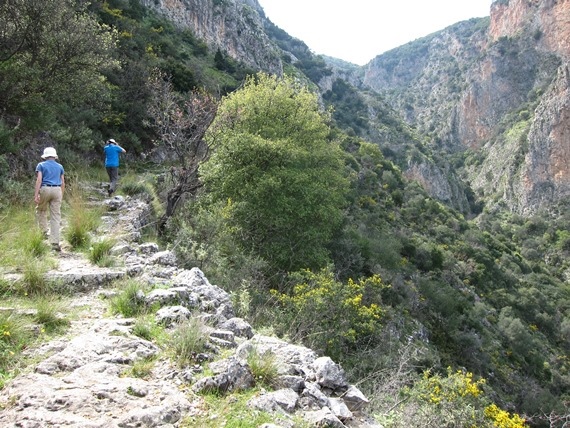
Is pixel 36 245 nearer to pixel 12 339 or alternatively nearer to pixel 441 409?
pixel 12 339

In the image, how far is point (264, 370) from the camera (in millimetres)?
3732

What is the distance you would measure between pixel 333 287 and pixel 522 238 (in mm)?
73227

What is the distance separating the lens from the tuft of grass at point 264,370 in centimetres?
369

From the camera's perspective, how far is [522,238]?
71.3 meters

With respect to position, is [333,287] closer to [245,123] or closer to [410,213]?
[245,123]

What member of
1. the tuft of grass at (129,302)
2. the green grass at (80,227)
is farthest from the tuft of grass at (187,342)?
the green grass at (80,227)

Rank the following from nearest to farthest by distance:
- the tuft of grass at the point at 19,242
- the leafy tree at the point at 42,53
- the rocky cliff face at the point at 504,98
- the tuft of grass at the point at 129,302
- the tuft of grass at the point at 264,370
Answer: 1. the tuft of grass at the point at 264,370
2. the tuft of grass at the point at 129,302
3. the tuft of grass at the point at 19,242
4. the leafy tree at the point at 42,53
5. the rocky cliff face at the point at 504,98

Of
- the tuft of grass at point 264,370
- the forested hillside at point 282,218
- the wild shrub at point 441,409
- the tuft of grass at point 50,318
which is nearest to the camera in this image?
the tuft of grass at point 264,370

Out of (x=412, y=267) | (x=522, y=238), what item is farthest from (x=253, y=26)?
(x=522, y=238)

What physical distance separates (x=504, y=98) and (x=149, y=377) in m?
127

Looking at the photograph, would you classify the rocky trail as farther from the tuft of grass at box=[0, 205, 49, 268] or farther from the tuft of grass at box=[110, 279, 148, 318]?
the tuft of grass at box=[0, 205, 49, 268]

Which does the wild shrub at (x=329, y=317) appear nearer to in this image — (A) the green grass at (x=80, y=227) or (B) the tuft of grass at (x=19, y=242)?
(A) the green grass at (x=80, y=227)

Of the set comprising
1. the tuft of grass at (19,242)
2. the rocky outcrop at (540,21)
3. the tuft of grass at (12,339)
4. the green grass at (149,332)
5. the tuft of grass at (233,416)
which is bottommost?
the tuft of grass at (233,416)

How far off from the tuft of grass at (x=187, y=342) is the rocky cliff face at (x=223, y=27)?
46537 millimetres
